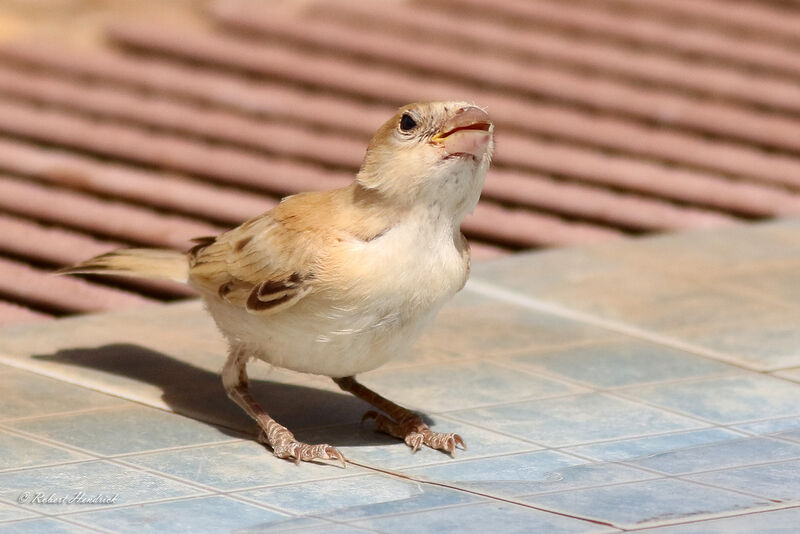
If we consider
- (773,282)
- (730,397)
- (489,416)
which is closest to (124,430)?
(489,416)

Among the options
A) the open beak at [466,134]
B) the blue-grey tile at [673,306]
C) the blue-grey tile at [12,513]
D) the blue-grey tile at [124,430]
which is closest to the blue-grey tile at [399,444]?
the blue-grey tile at [124,430]

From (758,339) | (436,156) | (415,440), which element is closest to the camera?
(436,156)

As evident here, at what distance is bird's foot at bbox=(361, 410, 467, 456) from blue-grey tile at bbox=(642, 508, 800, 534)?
1.07 metres

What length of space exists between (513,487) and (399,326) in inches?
26.2

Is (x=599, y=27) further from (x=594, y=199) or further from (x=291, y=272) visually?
(x=291, y=272)

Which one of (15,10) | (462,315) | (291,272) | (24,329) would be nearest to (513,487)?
(291,272)

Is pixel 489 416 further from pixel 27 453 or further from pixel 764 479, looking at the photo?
pixel 27 453

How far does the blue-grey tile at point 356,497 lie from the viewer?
4.61 meters

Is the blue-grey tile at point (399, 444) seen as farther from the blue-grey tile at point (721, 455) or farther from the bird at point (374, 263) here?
the blue-grey tile at point (721, 455)

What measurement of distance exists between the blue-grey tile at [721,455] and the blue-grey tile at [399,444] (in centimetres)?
46

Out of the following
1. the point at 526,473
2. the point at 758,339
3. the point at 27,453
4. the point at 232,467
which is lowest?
the point at 27,453

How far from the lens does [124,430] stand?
540cm

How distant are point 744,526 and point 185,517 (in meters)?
1.66

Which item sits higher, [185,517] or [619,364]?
[619,364]
